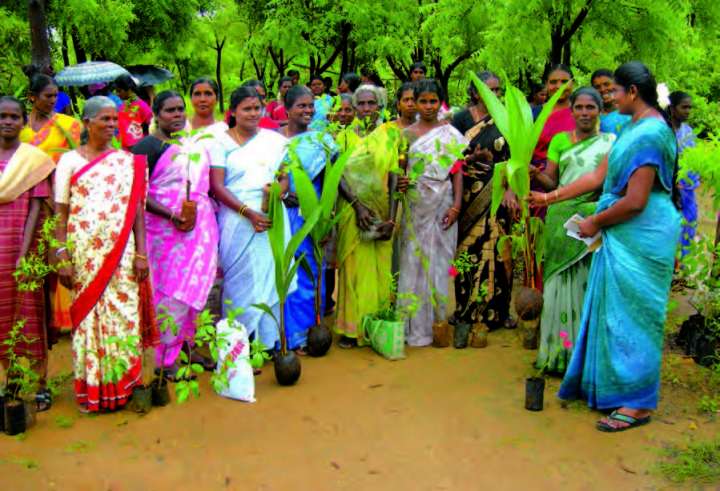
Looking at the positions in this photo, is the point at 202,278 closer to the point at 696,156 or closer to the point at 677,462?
the point at 677,462

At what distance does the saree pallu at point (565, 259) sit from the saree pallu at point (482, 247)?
0.73 metres

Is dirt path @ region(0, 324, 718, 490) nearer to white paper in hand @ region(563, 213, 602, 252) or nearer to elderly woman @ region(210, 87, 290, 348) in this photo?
elderly woman @ region(210, 87, 290, 348)

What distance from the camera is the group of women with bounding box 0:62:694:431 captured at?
3.75 metres

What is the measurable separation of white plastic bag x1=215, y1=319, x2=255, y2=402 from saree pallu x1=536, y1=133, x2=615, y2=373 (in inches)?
72.2

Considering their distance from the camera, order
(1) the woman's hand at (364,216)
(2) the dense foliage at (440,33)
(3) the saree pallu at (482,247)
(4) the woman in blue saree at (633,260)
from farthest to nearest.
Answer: (2) the dense foliage at (440,33)
(3) the saree pallu at (482,247)
(1) the woman's hand at (364,216)
(4) the woman in blue saree at (633,260)

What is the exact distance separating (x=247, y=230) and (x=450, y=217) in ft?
4.96

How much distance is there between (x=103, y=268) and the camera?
12.7 feet

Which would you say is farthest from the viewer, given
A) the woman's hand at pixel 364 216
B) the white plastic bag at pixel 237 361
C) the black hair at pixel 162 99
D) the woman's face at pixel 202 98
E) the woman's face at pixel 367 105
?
the woman's face at pixel 367 105

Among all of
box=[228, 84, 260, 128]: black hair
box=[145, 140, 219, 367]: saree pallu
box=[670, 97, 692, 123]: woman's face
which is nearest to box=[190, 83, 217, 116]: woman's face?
box=[228, 84, 260, 128]: black hair

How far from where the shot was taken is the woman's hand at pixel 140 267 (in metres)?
3.96

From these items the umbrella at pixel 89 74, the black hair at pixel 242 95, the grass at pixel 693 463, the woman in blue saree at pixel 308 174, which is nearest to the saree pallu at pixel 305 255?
the woman in blue saree at pixel 308 174

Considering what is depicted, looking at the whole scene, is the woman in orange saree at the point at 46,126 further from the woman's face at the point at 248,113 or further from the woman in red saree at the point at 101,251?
the woman's face at the point at 248,113

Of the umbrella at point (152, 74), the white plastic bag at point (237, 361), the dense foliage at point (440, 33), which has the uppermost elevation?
the dense foliage at point (440, 33)

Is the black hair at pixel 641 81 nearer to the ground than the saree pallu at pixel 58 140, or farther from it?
farther from it
